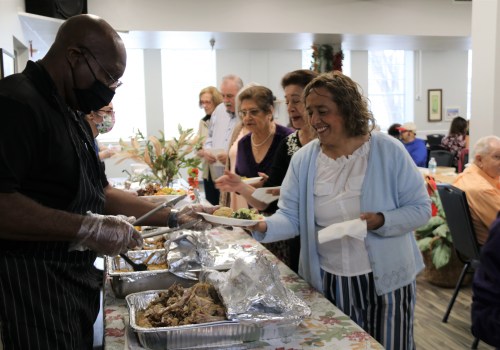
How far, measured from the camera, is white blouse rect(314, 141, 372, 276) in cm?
170

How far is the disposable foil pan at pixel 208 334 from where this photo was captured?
3.91ft

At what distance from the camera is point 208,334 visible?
1.22 meters

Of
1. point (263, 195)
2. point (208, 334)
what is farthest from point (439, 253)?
point (208, 334)

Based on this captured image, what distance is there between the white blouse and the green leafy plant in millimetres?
2343

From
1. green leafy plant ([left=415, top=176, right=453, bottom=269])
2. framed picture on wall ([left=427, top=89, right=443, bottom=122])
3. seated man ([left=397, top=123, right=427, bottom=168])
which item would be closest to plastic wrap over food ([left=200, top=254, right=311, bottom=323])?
green leafy plant ([left=415, top=176, right=453, bottom=269])

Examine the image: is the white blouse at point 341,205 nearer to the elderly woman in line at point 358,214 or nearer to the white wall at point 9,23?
the elderly woman in line at point 358,214

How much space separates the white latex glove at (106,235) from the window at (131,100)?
323 inches

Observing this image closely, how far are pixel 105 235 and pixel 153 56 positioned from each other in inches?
333

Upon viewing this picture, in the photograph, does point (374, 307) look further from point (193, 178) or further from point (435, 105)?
point (435, 105)

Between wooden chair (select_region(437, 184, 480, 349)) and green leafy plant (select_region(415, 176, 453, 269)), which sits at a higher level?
wooden chair (select_region(437, 184, 480, 349))

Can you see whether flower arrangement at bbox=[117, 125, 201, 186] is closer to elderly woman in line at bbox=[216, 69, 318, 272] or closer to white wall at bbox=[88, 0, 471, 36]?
elderly woman in line at bbox=[216, 69, 318, 272]

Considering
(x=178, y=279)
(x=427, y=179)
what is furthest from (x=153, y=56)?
(x=178, y=279)

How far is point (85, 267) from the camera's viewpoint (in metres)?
1.34

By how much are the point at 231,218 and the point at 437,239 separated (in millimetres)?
2749
